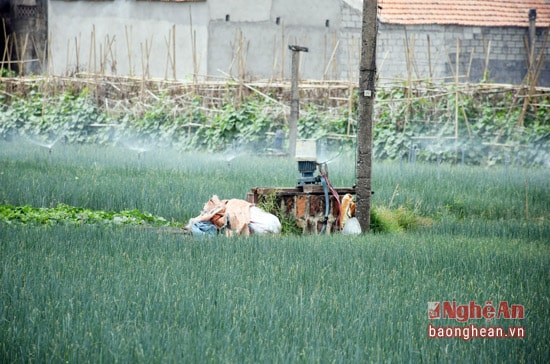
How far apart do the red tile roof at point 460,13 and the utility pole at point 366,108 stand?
54.1 ft

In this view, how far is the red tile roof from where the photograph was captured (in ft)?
93.2

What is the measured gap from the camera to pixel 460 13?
95.0 feet

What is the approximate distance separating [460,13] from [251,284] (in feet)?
75.9

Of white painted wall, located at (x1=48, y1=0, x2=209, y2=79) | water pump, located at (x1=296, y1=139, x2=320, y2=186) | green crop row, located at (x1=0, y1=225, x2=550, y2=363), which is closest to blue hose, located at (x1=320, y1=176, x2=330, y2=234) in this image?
water pump, located at (x1=296, y1=139, x2=320, y2=186)

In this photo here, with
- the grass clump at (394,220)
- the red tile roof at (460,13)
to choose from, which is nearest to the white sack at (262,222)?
the grass clump at (394,220)

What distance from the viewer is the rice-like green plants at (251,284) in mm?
5566

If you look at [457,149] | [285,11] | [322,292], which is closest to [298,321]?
[322,292]

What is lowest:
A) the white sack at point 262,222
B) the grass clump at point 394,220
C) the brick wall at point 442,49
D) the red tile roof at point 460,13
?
the grass clump at point 394,220

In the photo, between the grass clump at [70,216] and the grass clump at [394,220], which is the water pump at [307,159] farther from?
the grass clump at [70,216]

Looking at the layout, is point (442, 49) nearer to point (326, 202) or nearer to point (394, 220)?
point (394, 220)

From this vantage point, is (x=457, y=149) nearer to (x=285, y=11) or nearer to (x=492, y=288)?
(x=285, y=11)

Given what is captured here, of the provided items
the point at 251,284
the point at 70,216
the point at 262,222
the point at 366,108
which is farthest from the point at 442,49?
the point at 251,284

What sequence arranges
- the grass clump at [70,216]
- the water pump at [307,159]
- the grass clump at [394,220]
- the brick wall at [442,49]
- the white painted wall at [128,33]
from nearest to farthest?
the grass clump at [70,216] < the water pump at [307,159] < the grass clump at [394,220] < the brick wall at [442,49] < the white painted wall at [128,33]

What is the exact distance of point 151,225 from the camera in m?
11.7
